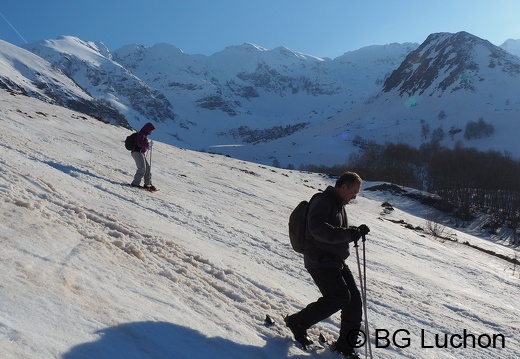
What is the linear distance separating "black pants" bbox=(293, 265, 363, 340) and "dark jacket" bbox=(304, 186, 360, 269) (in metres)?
0.12

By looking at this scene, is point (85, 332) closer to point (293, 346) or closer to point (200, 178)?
point (293, 346)

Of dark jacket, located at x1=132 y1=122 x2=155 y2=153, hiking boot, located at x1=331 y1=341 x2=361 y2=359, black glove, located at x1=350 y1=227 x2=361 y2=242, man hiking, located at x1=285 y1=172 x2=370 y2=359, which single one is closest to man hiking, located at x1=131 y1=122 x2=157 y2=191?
dark jacket, located at x1=132 y1=122 x2=155 y2=153

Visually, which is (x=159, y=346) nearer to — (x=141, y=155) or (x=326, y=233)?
(x=326, y=233)

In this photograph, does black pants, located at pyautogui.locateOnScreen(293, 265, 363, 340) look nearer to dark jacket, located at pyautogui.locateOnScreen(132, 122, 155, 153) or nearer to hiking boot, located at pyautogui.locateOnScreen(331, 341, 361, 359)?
hiking boot, located at pyautogui.locateOnScreen(331, 341, 361, 359)

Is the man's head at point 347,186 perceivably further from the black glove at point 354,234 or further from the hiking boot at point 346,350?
the hiking boot at point 346,350

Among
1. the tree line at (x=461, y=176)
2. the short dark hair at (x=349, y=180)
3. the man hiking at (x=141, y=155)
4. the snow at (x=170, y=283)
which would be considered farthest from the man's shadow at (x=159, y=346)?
the tree line at (x=461, y=176)

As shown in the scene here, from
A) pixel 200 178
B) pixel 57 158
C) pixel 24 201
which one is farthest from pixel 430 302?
pixel 200 178

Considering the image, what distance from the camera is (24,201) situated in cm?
642

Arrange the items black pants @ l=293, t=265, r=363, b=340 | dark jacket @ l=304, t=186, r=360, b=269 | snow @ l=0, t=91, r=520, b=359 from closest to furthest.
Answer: snow @ l=0, t=91, r=520, b=359 → dark jacket @ l=304, t=186, r=360, b=269 → black pants @ l=293, t=265, r=363, b=340

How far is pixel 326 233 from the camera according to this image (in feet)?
14.4

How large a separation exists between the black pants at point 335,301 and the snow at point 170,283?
0.39 m

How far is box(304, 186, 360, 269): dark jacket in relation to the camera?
441 centimetres

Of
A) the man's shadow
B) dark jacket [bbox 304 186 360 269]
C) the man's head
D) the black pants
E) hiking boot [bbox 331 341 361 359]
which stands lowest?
the man's shadow

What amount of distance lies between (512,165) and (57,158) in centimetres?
9295
